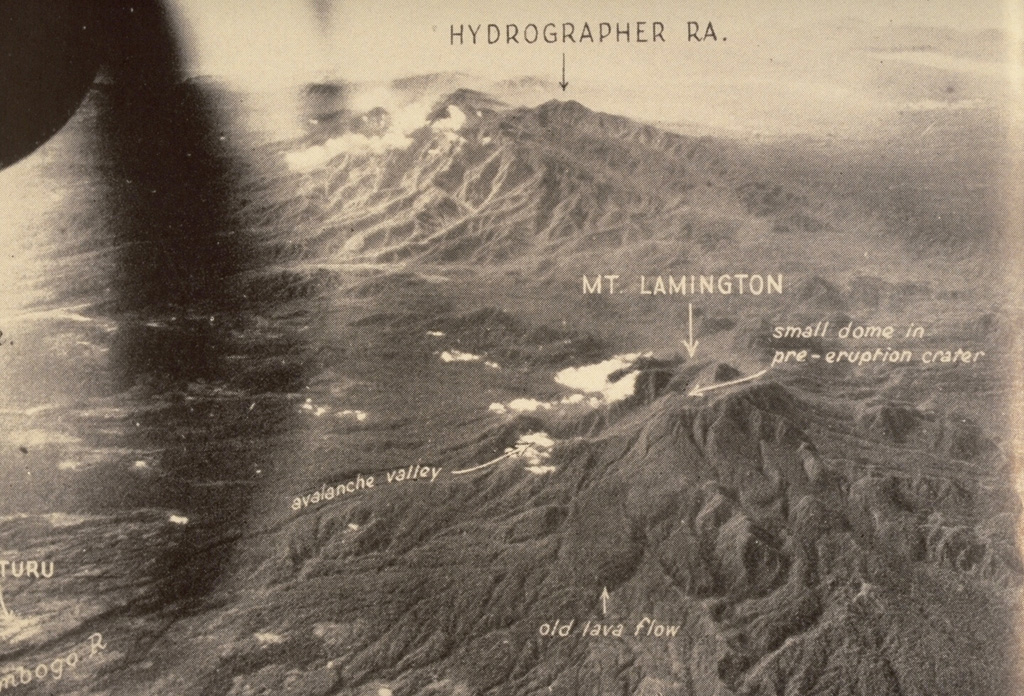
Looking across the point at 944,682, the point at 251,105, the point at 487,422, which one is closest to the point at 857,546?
the point at 944,682

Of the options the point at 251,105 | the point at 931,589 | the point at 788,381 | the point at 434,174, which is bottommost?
the point at 931,589

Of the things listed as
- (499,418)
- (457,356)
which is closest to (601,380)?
(499,418)

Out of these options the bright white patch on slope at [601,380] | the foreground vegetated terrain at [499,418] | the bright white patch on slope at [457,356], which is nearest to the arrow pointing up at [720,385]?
the foreground vegetated terrain at [499,418]

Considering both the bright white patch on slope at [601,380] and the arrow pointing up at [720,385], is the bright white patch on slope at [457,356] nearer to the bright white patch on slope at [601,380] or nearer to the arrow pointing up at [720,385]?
the bright white patch on slope at [601,380]

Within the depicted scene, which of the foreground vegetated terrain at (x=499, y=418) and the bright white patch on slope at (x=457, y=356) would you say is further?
the bright white patch on slope at (x=457, y=356)

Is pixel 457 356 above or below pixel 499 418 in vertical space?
above

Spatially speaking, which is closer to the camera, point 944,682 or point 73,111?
point 944,682

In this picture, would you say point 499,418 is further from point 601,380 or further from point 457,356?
point 601,380

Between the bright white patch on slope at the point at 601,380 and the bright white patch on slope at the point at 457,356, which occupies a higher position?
the bright white patch on slope at the point at 457,356

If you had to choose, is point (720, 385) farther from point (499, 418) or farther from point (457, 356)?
point (457, 356)

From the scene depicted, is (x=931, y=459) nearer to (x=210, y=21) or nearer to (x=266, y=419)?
(x=266, y=419)

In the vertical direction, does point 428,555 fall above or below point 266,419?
below
